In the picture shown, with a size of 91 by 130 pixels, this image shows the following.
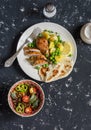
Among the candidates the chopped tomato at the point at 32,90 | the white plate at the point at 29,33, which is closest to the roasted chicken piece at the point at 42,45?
the white plate at the point at 29,33

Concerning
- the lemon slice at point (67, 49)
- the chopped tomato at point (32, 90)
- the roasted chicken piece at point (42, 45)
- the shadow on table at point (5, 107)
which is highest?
the roasted chicken piece at point (42, 45)

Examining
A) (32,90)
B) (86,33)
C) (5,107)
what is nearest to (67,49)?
(86,33)

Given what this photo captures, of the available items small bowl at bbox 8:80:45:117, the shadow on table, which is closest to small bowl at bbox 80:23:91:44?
small bowl at bbox 8:80:45:117

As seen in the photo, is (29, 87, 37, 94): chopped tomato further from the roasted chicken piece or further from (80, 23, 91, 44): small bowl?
(80, 23, 91, 44): small bowl

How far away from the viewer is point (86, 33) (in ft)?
7.13

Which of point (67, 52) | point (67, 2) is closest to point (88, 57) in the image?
point (67, 52)

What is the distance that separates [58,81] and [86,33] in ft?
0.78

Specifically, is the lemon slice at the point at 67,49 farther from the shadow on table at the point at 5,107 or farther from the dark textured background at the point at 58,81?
the shadow on table at the point at 5,107

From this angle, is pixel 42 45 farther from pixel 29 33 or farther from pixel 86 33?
pixel 86 33

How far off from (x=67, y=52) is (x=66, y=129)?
1.08ft

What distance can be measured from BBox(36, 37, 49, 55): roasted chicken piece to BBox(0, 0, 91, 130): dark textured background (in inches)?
3.7

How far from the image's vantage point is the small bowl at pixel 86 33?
2.17 metres

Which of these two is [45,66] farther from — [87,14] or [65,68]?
[87,14]

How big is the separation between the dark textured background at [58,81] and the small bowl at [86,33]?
3 cm
